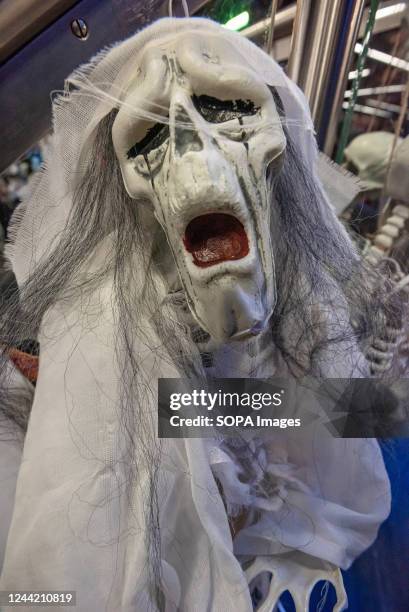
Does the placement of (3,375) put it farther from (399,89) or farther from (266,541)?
(399,89)

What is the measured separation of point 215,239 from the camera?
0.29 metres

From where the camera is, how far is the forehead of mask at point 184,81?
293 mm

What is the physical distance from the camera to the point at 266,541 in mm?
399

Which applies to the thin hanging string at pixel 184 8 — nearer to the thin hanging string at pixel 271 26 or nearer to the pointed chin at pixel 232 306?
the thin hanging string at pixel 271 26

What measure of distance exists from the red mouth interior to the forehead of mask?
80 mm

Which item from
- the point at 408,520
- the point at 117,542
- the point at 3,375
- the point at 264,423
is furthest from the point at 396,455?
the point at 3,375

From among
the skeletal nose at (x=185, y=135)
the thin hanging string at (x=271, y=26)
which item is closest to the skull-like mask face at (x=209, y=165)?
the skeletal nose at (x=185, y=135)

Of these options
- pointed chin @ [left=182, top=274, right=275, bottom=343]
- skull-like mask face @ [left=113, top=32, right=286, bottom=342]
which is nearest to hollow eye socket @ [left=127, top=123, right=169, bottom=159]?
skull-like mask face @ [left=113, top=32, right=286, bottom=342]

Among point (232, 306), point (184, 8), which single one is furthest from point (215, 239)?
point (184, 8)

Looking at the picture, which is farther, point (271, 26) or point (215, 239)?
point (271, 26)

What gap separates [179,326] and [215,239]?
0.10 m

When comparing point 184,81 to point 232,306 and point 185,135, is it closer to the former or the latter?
point 185,135

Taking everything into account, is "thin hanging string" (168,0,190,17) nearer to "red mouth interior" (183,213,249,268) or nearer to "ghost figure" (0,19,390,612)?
"ghost figure" (0,19,390,612)

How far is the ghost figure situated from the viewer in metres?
0.29
